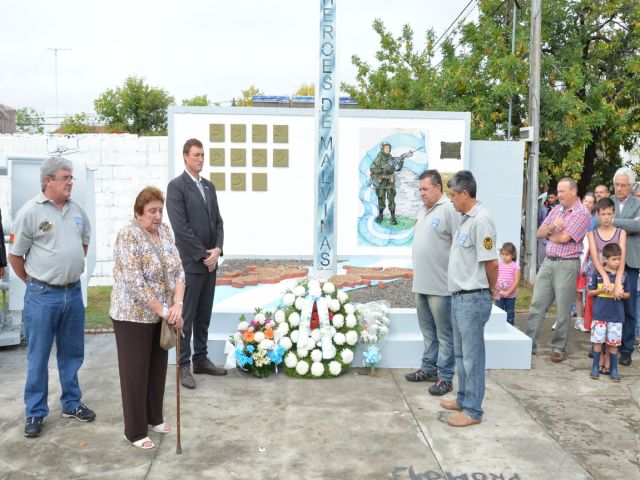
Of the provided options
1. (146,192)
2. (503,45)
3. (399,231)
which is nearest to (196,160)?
(146,192)

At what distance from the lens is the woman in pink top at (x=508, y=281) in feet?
22.9

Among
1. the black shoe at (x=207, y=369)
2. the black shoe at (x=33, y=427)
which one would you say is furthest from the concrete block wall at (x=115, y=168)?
the black shoe at (x=33, y=427)

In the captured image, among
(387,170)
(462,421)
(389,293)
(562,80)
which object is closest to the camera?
(462,421)

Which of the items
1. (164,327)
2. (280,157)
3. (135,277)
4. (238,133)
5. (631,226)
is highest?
(238,133)

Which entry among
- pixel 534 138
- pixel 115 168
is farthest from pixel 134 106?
A: pixel 534 138

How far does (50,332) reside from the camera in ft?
15.0

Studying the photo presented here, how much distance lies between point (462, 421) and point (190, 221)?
2597mm

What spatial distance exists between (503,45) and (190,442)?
1086 centimetres

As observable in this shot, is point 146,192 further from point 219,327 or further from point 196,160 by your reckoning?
point 219,327

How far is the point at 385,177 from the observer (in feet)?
28.8

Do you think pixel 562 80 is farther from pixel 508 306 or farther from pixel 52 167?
pixel 52 167

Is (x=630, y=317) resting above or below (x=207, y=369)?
above

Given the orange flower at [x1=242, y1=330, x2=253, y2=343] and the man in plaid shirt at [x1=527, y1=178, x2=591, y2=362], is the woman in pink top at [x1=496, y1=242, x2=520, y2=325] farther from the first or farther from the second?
the orange flower at [x1=242, y1=330, x2=253, y2=343]

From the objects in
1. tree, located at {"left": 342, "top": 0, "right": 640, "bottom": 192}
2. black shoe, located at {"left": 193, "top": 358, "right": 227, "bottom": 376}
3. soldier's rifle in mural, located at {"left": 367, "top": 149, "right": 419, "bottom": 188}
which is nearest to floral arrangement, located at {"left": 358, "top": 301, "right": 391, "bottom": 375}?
black shoe, located at {"left": 193, "top": 358, "right": 227, "bottom": 376}
